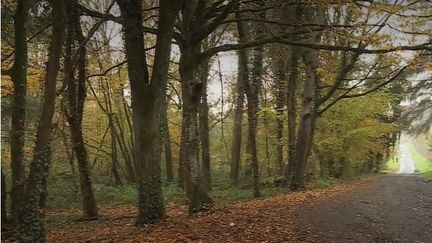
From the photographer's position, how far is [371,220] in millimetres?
11445

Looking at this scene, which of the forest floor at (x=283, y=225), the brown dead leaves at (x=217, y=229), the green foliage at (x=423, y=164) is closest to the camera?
the brown dead leaves at (x=217, y=229)

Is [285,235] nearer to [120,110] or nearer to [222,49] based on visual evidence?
[222,49]

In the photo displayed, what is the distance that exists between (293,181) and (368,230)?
32.2 feet

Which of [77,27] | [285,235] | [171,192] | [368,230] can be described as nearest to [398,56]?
[368,230]

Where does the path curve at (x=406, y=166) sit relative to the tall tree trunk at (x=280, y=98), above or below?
below

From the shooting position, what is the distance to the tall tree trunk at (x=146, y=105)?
11.0 metres

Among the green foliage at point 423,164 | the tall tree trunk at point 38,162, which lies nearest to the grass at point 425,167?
the green foliage at point 423,164

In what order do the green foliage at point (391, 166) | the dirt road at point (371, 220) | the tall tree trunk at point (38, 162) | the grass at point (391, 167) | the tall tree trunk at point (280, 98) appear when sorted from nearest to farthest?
the tall tree trunk at point (38, 162)
the dirt road at point (371, 220)
the tall tree trunk at point (280, 98)
the grass at point (391, 167)
the green foliage at point (391, 166)

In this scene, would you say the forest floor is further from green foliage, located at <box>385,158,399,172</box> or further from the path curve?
green foliage, located at <box>385,158,399,172</box>

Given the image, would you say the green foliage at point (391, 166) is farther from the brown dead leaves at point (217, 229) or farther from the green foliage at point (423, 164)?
the brown dead leaves at point (217, 229)

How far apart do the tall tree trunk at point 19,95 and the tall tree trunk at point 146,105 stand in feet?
7.47

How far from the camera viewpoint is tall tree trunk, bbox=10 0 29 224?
10.5m

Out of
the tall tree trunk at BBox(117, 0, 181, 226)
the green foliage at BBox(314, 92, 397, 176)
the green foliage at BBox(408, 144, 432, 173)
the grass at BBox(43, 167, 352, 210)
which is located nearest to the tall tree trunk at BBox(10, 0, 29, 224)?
the tall tree trunk at BBox(117, 0, 181, 226)

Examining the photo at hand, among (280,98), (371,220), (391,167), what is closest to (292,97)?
(280,98)
